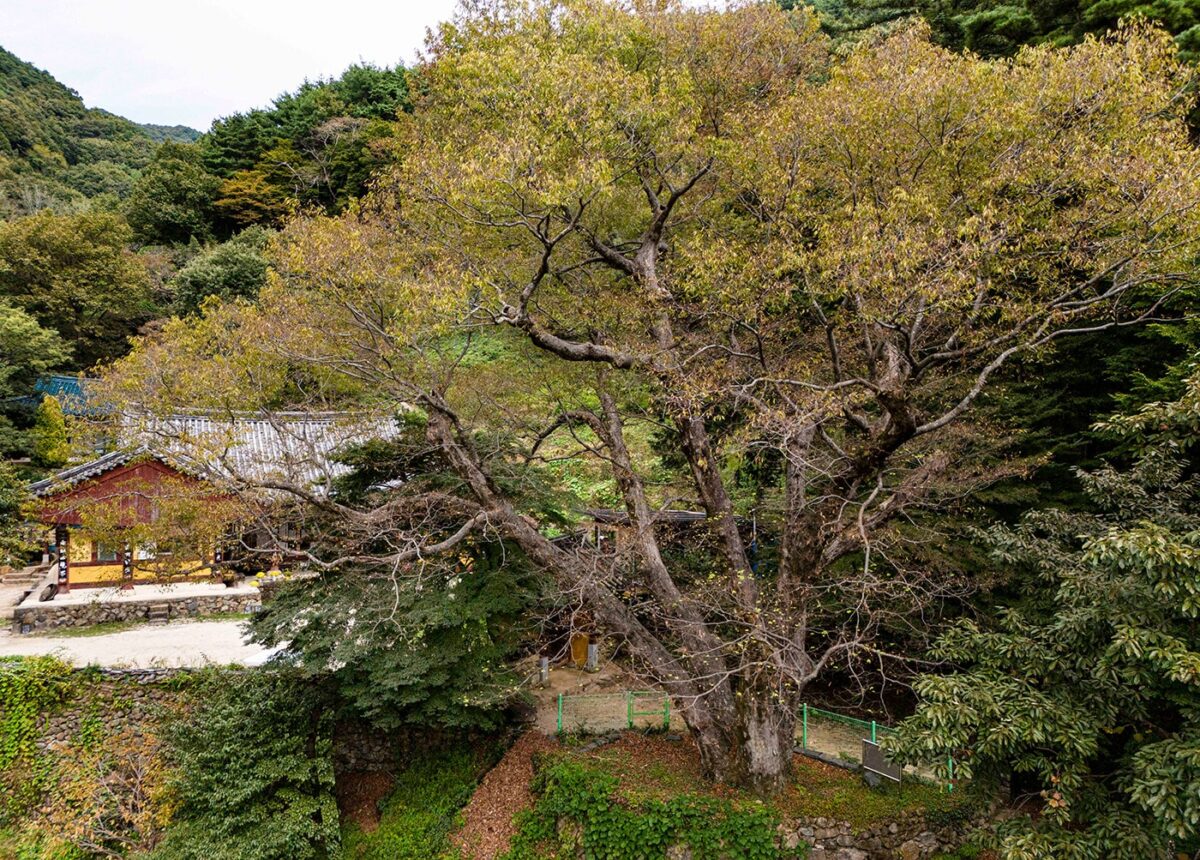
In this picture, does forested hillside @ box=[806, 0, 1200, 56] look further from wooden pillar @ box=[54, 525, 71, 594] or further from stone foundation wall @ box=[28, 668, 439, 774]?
wooden pillar @ box=[54, 525, 71, 594]

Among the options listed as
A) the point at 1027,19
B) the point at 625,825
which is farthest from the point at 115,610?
the point at 1027,19

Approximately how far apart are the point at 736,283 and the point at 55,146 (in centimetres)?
5968

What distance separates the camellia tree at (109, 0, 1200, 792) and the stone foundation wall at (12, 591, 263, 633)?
7166mm

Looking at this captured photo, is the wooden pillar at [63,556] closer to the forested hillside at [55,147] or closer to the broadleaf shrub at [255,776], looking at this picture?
the broadleaf shrub at [255,776]

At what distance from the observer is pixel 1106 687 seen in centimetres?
642

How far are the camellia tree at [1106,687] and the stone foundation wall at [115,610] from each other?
15341 mm

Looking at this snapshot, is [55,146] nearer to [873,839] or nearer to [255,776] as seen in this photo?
[255,776]

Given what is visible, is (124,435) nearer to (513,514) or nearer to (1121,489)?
(513,514)

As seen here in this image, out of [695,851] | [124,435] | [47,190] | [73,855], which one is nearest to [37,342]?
[124,435]

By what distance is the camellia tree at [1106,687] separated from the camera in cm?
550

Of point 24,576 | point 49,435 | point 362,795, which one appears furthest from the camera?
point 49,435

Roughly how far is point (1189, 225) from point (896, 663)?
789 centimetres

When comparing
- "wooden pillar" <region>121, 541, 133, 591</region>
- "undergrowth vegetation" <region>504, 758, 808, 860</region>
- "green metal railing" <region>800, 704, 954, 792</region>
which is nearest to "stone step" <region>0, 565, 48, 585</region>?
"wooden pillar" <region>121, 541, 133, 591</region>

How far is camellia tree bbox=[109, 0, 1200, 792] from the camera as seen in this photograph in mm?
8234
